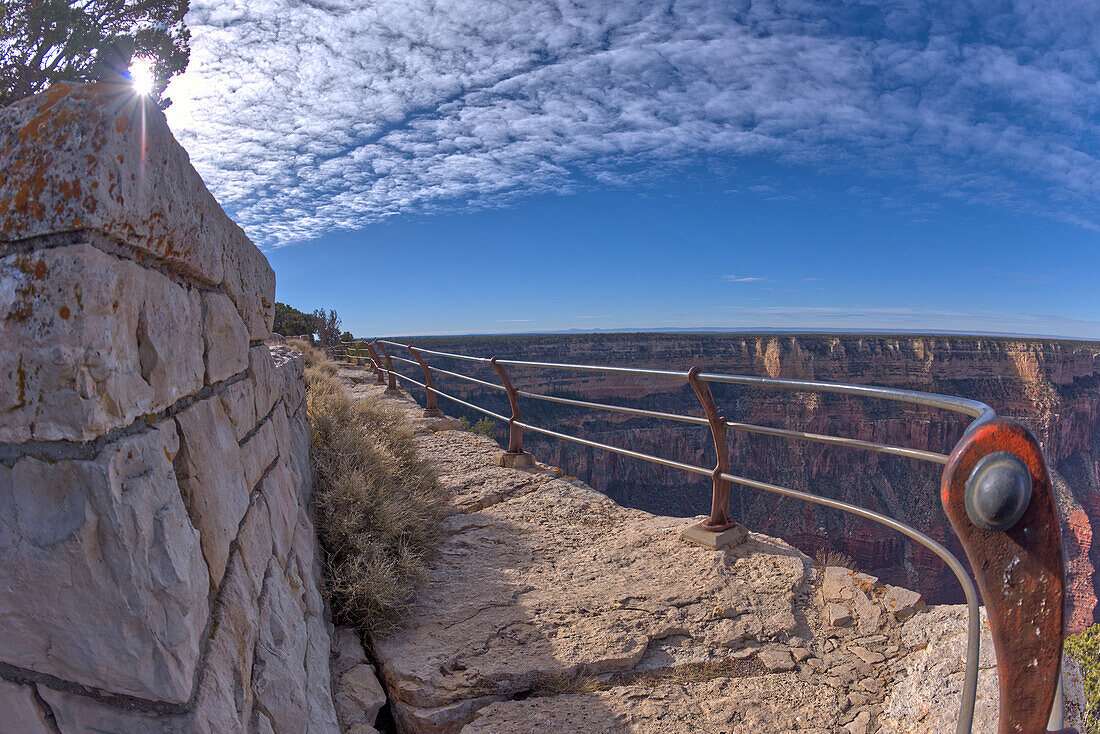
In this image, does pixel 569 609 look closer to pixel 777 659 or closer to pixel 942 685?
pixel 777 659

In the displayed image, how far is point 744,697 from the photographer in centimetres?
215

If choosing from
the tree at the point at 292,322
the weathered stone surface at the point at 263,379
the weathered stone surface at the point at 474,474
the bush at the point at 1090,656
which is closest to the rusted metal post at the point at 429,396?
the weathered stone surface at the point at 474,474

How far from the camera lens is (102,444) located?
3.26 feet

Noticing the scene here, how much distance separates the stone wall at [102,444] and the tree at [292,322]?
19.1 meters

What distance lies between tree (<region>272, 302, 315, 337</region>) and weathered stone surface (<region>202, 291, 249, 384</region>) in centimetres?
1831

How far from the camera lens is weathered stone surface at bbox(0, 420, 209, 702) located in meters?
0.95

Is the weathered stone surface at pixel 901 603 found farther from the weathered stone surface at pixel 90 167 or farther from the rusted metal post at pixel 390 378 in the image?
the rusted metal post at pixel 390 378

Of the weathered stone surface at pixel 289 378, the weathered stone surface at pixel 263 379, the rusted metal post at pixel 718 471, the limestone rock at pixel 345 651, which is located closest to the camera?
the weathered stone surface at pixel 263 379

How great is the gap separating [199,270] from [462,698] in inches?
69.6

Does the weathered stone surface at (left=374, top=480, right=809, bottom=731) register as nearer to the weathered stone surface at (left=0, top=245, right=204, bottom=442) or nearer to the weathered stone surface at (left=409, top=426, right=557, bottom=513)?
the weathered stone surface at (left=409, top=426, right=557, bottom=513)

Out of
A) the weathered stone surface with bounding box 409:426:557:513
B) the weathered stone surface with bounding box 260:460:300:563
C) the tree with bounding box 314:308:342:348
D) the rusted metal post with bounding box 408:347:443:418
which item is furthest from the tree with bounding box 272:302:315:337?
the weathered stone surface with bounding box 260:460:300:563

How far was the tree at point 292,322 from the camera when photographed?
1926 cm

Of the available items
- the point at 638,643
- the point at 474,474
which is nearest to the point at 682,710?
the point at 638,643

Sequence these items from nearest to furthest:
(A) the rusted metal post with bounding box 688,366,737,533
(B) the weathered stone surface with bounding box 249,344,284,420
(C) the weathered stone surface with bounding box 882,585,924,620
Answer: (B) the weathered stone surface with bounding box 249,344,284,420 → (C) the weathered stone surface with bounding box 882,585,924,620 → (A) the rusted metal post with bounding box 688,366,737,533
